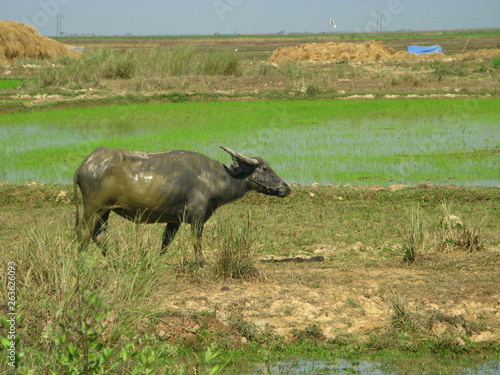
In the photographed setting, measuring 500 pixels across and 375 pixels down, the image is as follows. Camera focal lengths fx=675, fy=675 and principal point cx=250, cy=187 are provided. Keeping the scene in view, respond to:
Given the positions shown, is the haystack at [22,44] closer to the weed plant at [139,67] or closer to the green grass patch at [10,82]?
the green grass patch at [10,82]

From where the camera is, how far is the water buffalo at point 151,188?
5.56 m

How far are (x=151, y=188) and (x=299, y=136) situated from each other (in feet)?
29.3

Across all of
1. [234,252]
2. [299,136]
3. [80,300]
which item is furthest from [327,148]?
[80,300]

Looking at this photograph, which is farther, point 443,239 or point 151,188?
point 443,239

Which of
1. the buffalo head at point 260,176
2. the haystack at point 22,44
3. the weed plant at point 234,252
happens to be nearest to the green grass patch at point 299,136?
the buffalo head at point 260,176

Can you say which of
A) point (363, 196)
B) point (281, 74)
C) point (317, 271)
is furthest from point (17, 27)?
point (317, 271)

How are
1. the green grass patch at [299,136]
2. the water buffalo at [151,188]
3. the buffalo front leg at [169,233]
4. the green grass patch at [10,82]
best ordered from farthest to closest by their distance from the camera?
the green grass patch at [10,82], the green grass patch at [299,136], the buffalo front leg at [169,233], the water buffalo at [151,188]

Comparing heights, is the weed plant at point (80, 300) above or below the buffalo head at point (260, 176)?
below

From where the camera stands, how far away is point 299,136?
1427 cm

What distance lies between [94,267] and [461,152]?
965cm

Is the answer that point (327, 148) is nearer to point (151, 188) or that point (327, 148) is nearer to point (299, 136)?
point (299, 136)

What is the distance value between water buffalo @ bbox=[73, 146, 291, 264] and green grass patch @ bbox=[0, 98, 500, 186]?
4.66 meters

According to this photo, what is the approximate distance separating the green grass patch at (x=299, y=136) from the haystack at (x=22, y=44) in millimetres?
22573

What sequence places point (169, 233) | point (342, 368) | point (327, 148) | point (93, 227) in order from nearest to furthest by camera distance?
point (342, 368), point (93, 227), point (169, 233), point (327, 148)
